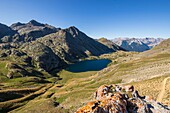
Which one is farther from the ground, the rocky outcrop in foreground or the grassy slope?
the rocky outcrop in foreground

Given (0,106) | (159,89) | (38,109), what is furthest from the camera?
(0,106)

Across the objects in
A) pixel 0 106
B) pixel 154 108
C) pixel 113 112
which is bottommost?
pixel 0 106

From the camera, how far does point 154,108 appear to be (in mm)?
27312

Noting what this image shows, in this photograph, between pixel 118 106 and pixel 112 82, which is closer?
pixel 118 106

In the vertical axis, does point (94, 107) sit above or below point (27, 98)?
above

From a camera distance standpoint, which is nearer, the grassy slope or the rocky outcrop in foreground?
the rocky outcrop in foreground

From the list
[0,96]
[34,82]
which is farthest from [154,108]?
[34,82]

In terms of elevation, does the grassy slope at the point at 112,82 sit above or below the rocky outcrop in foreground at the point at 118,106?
below

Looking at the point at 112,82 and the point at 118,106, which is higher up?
the point at 118,106

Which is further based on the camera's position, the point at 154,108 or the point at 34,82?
the point at 34,82

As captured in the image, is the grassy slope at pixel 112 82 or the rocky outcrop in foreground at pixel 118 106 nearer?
the rocky outcrop in foreground at pixel 118 106

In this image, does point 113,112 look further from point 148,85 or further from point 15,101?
point 15,101

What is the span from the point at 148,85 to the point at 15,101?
70.8 metres

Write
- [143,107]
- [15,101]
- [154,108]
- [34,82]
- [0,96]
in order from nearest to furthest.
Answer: [143,107], [154,108], [15,101], [0,96], [34,82]
